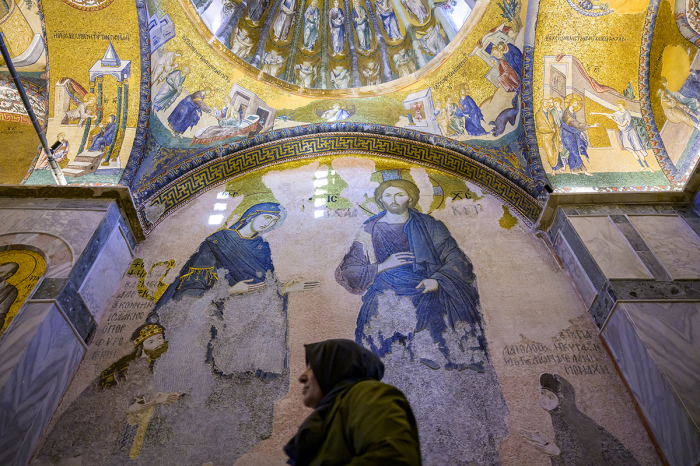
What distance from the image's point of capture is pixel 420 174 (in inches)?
323

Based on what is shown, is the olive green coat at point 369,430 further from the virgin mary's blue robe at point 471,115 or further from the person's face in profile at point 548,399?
the virgin mary's blue robe at point 471,115

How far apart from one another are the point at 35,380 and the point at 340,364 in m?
3.42

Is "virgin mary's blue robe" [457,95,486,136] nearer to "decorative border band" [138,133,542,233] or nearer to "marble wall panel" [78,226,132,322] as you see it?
"decorative border band" [138,133,542,233]

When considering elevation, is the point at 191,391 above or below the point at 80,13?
below

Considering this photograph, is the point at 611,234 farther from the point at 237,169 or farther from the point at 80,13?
→ the point at 80,13

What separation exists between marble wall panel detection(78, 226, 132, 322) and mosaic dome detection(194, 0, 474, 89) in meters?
4.27

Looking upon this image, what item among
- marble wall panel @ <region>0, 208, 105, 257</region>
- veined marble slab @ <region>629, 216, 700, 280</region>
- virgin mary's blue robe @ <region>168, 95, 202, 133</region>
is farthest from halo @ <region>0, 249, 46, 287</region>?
veined marble slab @ <region>629, 216, 700, 280</region>

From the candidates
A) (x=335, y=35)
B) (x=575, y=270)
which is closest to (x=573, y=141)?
(x=575, y=270)

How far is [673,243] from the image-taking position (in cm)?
598

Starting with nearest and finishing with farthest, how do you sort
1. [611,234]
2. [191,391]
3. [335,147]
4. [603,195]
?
1. [191,391]
2. [611,234]
3. [603,195]
4. [335,147]

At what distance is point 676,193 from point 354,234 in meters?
4.27

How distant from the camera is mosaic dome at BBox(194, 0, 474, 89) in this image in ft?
30.0

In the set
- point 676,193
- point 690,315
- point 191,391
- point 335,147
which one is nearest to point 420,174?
point 335,147

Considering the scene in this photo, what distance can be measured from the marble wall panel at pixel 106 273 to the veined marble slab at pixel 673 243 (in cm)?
651
